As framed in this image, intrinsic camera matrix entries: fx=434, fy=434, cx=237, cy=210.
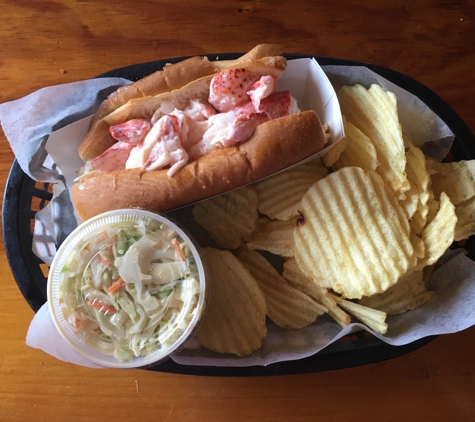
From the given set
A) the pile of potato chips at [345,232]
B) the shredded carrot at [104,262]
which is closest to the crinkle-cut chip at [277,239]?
the pile of potato chips at [345,232]

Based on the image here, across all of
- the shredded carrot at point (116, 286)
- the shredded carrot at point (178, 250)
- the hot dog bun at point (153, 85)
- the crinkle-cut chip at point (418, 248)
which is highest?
the hot dog bun at point (153, 85)

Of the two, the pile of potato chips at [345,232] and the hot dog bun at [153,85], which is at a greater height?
the hot dog bun at [153,85]

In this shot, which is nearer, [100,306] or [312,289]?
[100,306]

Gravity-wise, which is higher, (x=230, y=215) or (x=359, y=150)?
(x=359, y=150)

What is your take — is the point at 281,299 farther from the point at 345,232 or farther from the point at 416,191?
the point at 416,191

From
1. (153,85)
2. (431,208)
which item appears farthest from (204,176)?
(431,208)

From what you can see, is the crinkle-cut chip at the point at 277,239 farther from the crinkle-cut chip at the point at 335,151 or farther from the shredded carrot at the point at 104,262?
the shredded carrot at the point at 104,262
